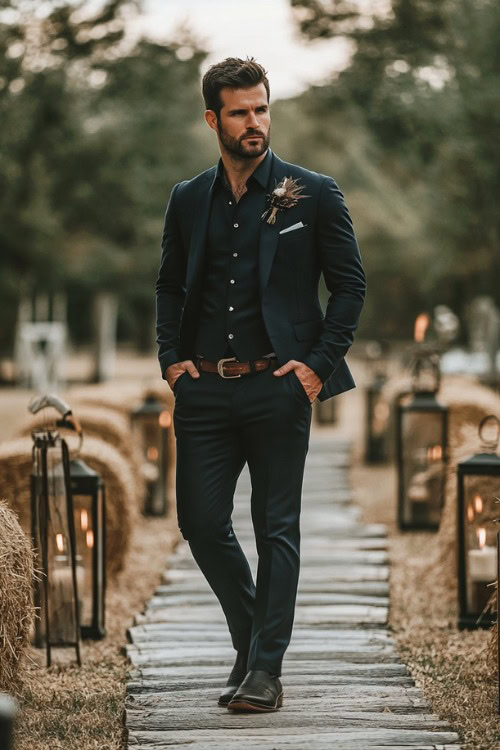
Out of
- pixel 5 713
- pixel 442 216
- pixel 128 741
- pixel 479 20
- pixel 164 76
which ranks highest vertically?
pixel 164 76

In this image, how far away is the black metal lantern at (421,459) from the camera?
28.7 feet

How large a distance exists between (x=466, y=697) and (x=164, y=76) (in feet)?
58.3

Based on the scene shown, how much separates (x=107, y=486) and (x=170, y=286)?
2.54 meters

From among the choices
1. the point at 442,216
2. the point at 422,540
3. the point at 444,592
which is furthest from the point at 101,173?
the point at 444,592

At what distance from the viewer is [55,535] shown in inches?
214

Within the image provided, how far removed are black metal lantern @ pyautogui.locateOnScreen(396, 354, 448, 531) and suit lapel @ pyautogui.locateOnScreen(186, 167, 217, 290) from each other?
4.51m

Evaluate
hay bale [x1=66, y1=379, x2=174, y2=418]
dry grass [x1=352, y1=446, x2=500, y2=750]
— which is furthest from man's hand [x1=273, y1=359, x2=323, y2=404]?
hay bale [x1=66, y1=379, x2=174, y2=418]

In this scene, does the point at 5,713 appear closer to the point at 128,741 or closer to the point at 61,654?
the point at 128,741

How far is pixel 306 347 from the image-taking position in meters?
4.27

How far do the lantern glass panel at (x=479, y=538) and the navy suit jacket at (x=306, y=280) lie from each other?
1.82m

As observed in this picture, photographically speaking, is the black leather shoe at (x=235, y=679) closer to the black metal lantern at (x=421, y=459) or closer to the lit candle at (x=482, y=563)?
the lit candle at (x=482, y=563)

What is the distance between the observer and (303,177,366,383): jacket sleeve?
167 inches

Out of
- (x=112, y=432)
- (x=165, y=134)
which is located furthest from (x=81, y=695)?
(x=165, y=134)

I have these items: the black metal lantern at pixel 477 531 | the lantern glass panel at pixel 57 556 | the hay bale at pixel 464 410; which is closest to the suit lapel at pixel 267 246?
the lantern glass panel at pixel 57 556
